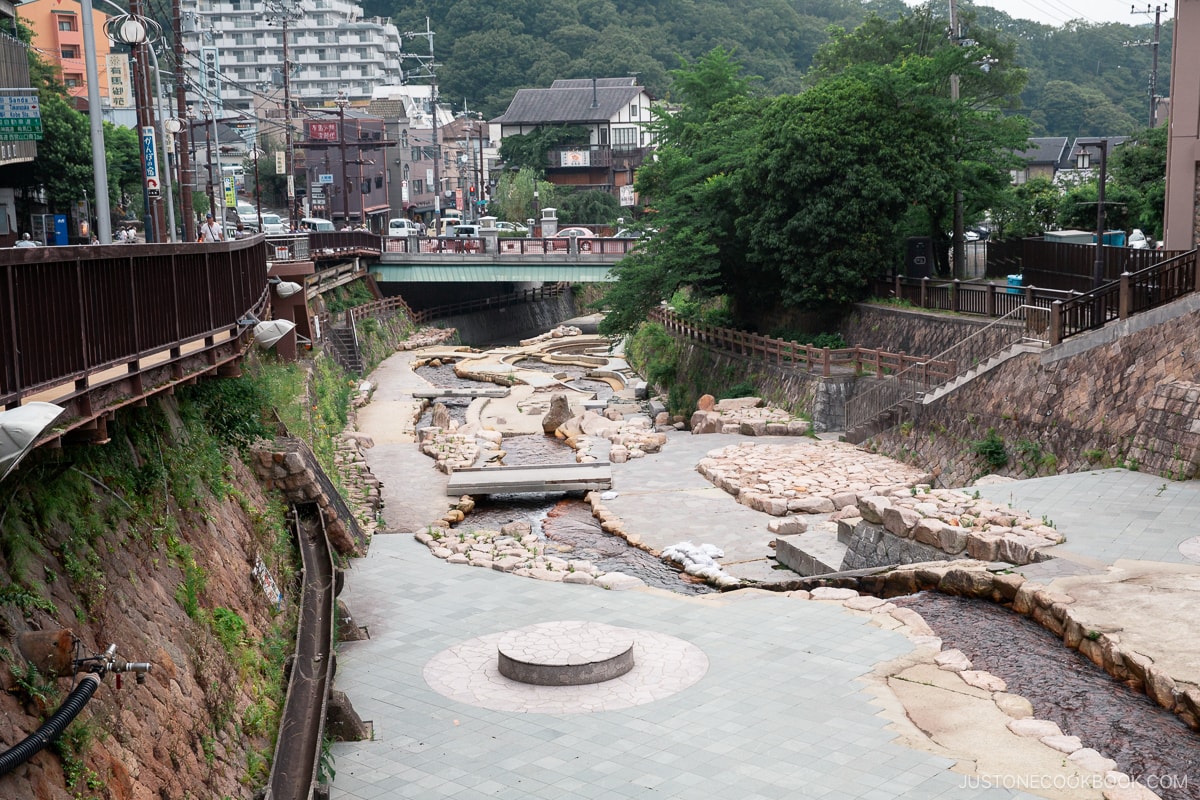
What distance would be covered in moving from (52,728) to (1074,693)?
31.0 ft

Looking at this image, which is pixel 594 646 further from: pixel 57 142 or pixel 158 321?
pixel 57 142

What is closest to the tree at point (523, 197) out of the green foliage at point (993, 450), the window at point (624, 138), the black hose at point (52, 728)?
the window at point (624, 138)

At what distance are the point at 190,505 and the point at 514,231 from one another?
55960mm

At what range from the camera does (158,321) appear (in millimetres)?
10375

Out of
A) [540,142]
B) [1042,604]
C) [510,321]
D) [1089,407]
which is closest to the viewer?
[1042,604]

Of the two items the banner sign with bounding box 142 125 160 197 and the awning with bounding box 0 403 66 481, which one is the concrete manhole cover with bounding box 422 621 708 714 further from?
the banner sign with bounding box 142 125 160 197

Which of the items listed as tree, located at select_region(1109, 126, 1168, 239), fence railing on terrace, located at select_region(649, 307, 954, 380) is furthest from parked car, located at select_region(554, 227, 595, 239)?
tree, located at select_region(1109, 126, 1168, 239)

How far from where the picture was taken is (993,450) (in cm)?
2195

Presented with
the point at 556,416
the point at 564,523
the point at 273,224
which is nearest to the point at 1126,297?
the point at 564,523

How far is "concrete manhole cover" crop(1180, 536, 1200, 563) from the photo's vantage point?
1412 centimetres

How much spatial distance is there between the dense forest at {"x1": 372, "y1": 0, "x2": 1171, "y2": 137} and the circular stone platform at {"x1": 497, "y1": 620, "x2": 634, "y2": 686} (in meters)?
90.8

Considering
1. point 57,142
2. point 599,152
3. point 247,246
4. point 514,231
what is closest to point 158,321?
point 247,246

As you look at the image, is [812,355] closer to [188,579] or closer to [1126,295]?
[1126,295]

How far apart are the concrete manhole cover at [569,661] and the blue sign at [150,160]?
16.0m
